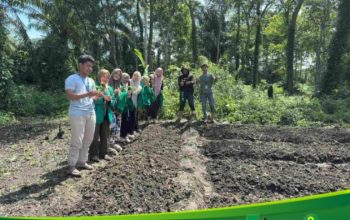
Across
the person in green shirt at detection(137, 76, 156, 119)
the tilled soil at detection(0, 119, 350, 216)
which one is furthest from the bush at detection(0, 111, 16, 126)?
the person in green shirt at detection(137, 76, 156, 119)

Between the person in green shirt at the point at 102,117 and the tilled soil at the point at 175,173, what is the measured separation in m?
0.30

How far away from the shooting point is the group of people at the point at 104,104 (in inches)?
224

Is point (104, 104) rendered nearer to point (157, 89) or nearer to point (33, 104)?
point (157, 89)

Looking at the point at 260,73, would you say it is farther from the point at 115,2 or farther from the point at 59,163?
the point at 59,163

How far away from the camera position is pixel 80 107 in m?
5.73

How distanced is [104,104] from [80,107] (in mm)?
1136

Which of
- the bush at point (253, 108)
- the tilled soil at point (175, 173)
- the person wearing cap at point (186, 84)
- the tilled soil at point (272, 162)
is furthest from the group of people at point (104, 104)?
the bush at point (253, 108)

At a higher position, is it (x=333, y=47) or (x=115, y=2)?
(x=115, y=2)

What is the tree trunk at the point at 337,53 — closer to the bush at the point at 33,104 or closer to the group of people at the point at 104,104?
the group of people at the point at 104,104

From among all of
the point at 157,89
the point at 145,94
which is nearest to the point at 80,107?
the point at 145,94

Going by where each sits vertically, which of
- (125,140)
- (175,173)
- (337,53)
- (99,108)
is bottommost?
(175,173)

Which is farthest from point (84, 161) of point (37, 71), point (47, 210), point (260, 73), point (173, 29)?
point (260, 73)

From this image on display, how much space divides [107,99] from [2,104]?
10454 mm

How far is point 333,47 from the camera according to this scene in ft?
69.8
